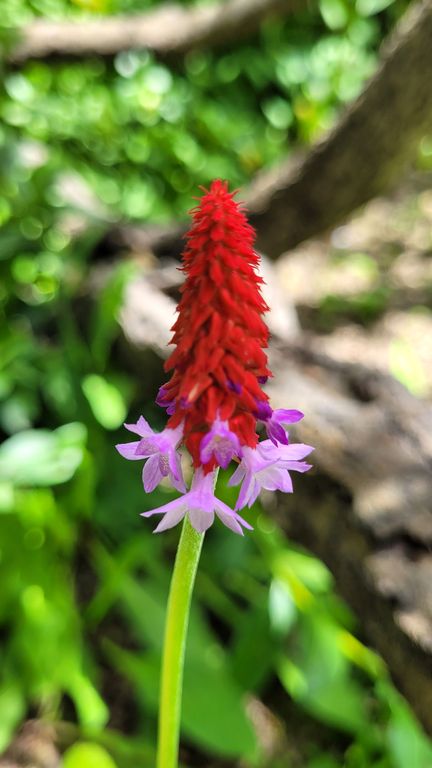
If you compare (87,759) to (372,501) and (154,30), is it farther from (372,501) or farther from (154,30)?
(154,30)

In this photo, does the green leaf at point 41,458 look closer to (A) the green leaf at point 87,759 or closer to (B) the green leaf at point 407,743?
(A) the green leaf at point 87,759

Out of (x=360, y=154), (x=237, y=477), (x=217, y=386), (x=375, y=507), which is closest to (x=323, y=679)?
(x=375, y=507)

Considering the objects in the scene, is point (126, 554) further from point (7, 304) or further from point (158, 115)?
point (158, 115)

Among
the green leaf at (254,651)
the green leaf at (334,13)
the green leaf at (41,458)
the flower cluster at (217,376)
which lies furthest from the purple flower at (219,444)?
the green leaf at (334,13)

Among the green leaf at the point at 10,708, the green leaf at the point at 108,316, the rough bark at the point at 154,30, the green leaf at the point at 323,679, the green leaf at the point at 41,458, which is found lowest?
the green leaf at the point at 10,708

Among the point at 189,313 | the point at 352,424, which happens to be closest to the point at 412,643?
the point at 352,424

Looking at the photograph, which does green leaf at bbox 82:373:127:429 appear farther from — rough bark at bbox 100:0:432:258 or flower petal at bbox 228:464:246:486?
flower petal at bbox 228:464:246:486
